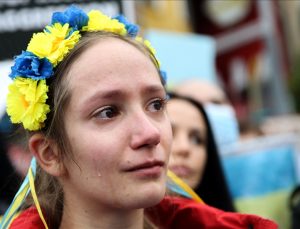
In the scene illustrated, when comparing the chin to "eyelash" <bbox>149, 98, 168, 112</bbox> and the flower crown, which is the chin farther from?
the flower crown

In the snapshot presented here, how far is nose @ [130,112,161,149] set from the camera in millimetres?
1534

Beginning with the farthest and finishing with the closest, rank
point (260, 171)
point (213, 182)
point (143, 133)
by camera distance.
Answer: point (260, 171), point (213, 182), point (143, 133)

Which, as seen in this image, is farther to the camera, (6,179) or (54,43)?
(6,179)

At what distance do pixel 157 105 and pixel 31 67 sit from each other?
1.28ft

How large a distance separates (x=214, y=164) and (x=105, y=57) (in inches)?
58.1

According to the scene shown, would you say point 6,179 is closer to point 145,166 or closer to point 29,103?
point 29,103

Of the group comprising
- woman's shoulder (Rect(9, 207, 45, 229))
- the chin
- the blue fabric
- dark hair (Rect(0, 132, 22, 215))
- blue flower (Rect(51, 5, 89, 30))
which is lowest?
the blue fabric

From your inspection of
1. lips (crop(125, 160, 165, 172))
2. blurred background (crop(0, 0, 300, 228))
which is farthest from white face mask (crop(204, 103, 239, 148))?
lips (crop(125, 160, 165, 172))

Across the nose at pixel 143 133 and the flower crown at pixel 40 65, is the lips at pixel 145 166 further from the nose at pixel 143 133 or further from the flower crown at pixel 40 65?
the flower crown at pixel 40 65

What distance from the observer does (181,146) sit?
293 centimetres

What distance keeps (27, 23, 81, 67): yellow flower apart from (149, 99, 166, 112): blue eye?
11.5 inches

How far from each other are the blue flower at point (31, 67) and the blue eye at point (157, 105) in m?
0.31

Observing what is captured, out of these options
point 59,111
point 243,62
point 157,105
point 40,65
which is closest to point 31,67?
point 40,65

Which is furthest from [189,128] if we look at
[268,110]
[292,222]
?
[268,110]
